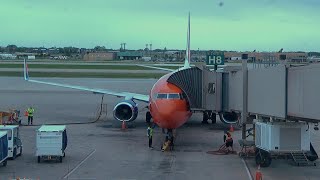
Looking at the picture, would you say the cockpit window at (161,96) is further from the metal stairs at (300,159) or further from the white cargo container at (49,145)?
the metal stairs at (300,159)

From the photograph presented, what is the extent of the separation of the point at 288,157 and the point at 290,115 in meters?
5.58

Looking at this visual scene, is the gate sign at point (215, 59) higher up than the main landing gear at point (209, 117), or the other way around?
the gate sign at point (215, 59)

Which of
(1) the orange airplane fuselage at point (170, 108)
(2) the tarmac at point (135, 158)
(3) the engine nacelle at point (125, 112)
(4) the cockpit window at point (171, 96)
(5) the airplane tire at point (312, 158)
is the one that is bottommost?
(2) the tarmac at point (135, 158)

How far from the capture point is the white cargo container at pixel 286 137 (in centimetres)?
2436

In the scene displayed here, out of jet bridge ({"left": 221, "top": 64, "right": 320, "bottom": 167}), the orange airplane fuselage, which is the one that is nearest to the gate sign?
the orange airplane fuselage

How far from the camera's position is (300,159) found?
26.1 m

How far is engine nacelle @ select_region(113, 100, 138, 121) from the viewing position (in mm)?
39500

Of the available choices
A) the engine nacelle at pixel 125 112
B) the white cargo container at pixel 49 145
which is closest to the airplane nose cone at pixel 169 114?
the white cargo container at pixel 49 145

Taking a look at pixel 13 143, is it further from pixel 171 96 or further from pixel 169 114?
pixel 171 96

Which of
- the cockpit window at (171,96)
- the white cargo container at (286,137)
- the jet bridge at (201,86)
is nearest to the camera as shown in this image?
the white cargo container at (286,137)

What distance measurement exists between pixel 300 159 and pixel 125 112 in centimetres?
1611

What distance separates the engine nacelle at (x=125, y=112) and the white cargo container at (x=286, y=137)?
15962 millimetres

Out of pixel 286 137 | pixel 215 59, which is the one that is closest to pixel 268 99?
pixel 286 137

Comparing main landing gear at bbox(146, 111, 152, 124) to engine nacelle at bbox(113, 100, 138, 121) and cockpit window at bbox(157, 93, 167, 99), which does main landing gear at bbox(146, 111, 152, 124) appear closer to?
engine nacelle at bbox(113, 100, 138, 121)
